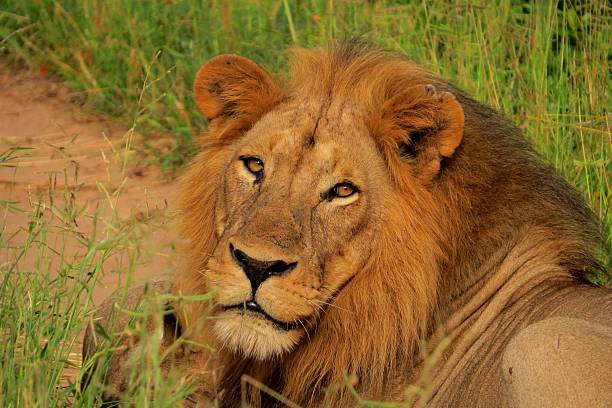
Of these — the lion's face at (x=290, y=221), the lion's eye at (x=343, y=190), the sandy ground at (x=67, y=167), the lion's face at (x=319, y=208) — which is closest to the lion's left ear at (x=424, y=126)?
the lion's face at (x=319, y=208)

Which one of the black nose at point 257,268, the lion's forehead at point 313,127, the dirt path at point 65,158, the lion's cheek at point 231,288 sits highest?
the lion's forehead at point 313,127

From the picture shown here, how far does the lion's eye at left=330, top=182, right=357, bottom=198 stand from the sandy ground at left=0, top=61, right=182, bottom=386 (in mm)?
1868

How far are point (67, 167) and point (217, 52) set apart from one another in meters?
1.26

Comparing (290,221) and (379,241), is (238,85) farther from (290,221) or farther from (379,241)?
(379,241)

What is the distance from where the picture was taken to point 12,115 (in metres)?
7.68

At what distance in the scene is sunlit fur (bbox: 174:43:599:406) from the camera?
3822mm

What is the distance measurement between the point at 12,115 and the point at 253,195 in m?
4.31

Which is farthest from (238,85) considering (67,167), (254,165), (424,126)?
(67,167)

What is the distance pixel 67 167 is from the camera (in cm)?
701

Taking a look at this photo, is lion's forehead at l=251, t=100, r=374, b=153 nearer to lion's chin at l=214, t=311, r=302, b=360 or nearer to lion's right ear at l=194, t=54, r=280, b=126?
lion's right ear at l=194, t=54, r=280, b=126

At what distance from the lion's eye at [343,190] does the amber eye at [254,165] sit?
0.28 m

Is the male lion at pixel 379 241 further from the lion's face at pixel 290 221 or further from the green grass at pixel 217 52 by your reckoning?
the green grass at pixel 217 52

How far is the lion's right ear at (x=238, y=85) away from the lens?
4094mm

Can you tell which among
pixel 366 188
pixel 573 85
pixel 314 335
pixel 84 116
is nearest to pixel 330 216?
pixel 366 188
